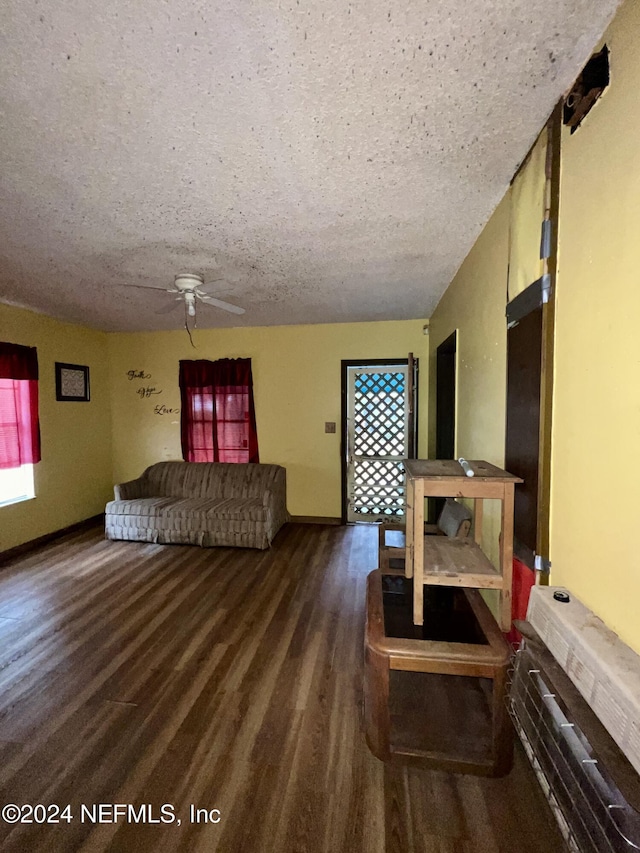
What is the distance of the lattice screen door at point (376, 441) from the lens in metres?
3.92

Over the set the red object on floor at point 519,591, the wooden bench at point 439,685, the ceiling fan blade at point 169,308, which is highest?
the ceiling fan blade at point 169,308

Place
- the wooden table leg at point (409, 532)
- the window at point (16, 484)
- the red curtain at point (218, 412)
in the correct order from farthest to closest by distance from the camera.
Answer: the red curtain at point (218, 412)
the window at point (16, 484)
the wooden table leg at point (409, 532)

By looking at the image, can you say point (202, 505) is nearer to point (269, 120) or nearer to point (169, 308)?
point (169, 308)

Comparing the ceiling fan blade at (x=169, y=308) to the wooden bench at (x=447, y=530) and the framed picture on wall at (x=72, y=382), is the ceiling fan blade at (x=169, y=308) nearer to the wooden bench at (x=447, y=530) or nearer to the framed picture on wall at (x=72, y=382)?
the framed picture on wall at (x=72, y=382)

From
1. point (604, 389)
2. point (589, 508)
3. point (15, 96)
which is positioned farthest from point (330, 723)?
point (15, 96)

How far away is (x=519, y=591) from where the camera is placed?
4.37 ft

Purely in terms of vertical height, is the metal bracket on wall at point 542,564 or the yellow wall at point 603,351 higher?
the yellow wall at point 603,351

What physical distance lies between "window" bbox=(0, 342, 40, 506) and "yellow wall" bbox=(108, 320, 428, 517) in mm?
1092

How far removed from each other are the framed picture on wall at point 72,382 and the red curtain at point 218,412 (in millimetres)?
1079

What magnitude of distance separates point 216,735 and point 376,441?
3009 mm

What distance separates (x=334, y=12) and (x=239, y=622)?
260 cm

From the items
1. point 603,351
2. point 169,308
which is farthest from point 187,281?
point 603,351

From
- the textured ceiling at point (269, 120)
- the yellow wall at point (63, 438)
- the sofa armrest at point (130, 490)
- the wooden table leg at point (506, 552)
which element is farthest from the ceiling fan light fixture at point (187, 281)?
the sofa armrest at point (130, 490)

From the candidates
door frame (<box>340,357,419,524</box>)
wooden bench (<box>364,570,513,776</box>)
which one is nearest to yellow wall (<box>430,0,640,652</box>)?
wooden bench (<box>364,570,513,776</box>)
